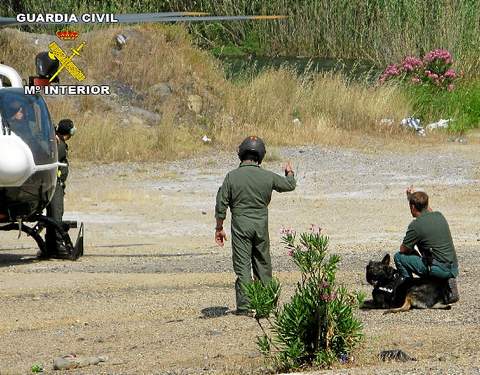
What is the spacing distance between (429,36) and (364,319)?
943 inches

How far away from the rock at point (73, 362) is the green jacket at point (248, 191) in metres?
2.17

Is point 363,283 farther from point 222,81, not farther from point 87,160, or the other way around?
point 222,81

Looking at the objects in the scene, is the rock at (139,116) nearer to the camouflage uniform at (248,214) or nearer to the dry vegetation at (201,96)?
the dry vegetation at (201,96)

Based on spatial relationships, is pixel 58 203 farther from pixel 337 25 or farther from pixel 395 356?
pixel 337 25

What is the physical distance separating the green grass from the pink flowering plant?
50cm

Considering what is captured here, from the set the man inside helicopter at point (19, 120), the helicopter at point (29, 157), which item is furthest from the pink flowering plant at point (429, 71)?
the man inside helicopter at point (19, 120)

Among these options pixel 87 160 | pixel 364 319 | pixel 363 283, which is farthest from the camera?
pixel 87 160

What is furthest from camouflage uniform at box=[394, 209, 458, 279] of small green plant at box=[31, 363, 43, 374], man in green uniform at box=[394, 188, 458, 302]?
small green plant at box=[31, 363, 43, 374]

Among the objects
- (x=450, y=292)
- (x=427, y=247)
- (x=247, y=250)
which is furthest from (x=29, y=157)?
(x=450, y=292)

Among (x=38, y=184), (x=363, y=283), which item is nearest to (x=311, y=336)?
(x=363, y=283)

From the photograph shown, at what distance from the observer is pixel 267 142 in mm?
28062

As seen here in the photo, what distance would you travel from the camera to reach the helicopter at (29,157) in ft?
50.3

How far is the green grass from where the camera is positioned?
1207 inches

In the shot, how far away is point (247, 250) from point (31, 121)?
5.15 metres
